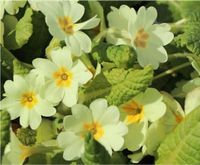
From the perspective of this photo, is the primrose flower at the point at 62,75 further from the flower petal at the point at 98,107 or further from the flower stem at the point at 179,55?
the flower stem at the point at 179,55

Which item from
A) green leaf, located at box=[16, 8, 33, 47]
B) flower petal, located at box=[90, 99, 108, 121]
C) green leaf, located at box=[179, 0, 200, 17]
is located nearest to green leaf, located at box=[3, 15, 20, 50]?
green leaf, located at box=[16, 8, 33, 47]

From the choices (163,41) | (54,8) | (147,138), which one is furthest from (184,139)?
(54,8)

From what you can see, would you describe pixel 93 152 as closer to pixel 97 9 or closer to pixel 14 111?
pixel 14 111

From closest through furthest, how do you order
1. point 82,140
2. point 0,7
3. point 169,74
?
1. point 82,140
2. point 0,7
3. point 169,74

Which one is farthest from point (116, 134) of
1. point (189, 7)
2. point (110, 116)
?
point (189, 7)

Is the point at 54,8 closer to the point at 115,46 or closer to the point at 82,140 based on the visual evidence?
the point at 115,46

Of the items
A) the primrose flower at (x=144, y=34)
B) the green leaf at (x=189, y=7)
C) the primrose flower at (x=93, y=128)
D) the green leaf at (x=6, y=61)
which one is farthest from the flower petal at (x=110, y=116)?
the green leaf at (x=189, y=7)
